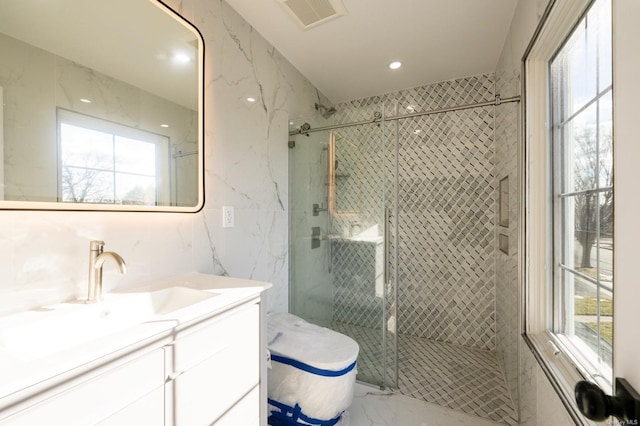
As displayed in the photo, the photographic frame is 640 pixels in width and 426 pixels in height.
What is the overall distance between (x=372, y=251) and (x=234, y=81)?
1.51m

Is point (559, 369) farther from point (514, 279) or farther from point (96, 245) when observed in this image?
point (96, 245)

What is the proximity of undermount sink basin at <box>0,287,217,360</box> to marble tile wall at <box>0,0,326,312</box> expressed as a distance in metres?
0.12

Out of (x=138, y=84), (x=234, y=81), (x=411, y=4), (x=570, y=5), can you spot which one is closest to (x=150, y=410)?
(x=138, y=84)

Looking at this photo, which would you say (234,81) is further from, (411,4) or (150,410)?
(150,410)


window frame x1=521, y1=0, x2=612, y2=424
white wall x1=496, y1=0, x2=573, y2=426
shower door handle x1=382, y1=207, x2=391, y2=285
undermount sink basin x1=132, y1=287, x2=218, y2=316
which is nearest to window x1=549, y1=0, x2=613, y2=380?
window frame x1=521, y1=0, x2=612, y2=424

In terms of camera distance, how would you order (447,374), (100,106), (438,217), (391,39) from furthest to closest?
1. (438,217)
2. (447,374)
3. (391,39)
4. (100,106)

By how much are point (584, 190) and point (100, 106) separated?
6.21 ft

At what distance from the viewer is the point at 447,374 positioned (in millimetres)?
2160

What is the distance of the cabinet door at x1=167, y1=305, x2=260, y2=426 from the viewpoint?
0.82 metres

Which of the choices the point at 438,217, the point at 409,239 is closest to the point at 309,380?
the point at 409,239

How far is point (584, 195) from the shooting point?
3.51 ft

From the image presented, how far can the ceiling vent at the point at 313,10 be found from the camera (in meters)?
1.61

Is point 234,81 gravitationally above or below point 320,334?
above

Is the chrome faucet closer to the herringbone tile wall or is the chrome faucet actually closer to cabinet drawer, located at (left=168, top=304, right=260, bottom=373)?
cabinet drawer, located at (left=168, top=304, right=260, bottom=373)
